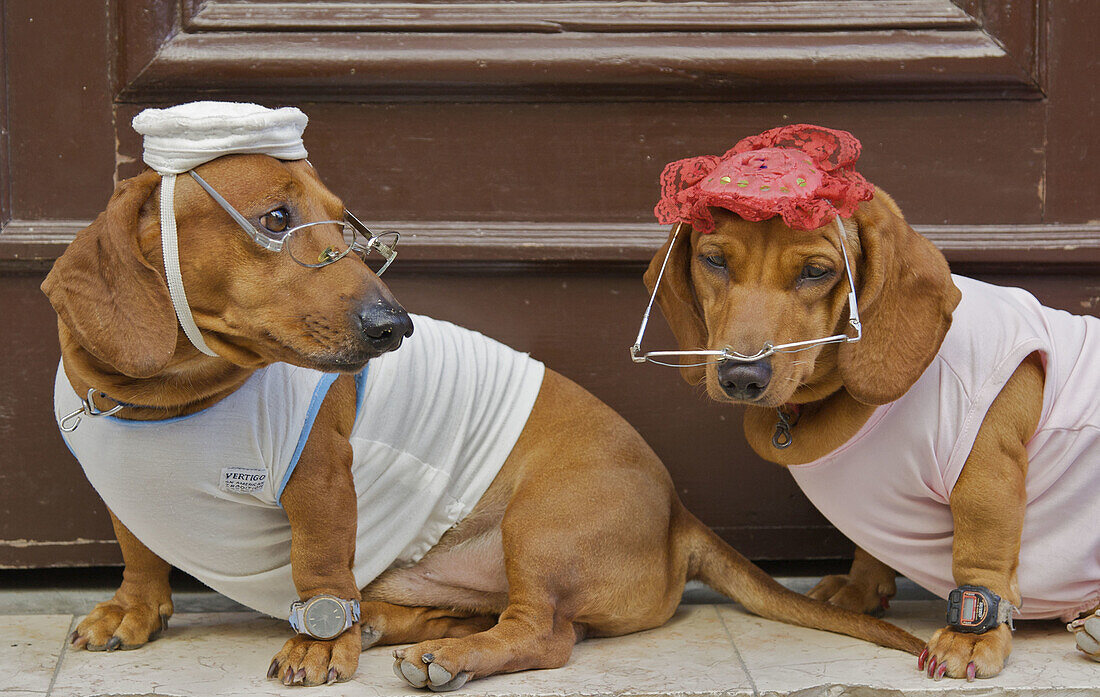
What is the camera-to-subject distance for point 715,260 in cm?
257

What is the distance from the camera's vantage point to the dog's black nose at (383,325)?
2312 millimetres

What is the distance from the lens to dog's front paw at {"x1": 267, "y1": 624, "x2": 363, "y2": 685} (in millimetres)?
2523

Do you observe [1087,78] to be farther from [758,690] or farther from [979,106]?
[758,690]

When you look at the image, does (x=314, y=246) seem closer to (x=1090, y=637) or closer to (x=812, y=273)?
(x=812, y=273)

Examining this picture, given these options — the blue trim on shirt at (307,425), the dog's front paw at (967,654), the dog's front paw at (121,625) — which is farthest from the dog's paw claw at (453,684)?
the dog's front paw at (967,654)

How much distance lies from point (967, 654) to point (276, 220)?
1752mm

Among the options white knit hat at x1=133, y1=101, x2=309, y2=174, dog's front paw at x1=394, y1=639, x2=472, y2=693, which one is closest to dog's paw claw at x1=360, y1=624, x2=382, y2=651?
dog's front paw at x1=394, y1=639, x2=472, y2=693

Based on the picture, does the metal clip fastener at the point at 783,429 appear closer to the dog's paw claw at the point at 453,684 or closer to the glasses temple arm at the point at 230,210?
the dog's paw claw at the point at 453,684

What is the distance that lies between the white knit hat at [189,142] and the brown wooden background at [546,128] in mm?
889

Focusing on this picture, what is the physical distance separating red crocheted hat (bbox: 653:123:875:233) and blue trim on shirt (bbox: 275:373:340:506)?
0.85 m

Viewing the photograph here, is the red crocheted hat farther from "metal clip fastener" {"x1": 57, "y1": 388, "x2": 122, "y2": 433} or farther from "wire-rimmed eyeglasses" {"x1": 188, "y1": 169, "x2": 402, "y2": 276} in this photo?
"metal clip fastener" {"x1": 57, "y1": 388, "x2": 122, "y2": 433}

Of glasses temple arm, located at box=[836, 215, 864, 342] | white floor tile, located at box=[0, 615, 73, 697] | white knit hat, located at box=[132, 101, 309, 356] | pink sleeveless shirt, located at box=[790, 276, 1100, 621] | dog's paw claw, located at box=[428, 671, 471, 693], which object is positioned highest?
A: white knit hat, located at box=[132, 101, 309, 356]

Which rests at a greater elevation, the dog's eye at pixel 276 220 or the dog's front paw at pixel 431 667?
the dog's eye at pixel 276 220

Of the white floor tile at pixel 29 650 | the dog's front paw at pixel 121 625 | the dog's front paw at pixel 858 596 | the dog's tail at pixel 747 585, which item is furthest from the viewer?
the dog's front paw at pixel 858 596
